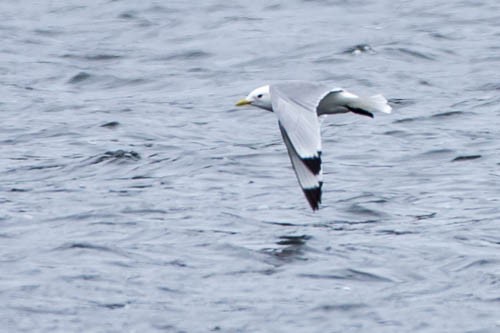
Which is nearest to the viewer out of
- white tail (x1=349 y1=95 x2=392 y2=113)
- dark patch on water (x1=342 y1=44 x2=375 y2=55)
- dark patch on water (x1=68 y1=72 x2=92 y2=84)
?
white tail (x1=349 y1=95 x2=392 y2=113)

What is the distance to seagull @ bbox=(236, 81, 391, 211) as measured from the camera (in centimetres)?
820

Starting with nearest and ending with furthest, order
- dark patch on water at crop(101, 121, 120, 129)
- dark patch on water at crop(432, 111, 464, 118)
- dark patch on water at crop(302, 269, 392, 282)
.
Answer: dark patch on water at crop(302, 269, 392, 282) < dark patch on water at crop(432, 111, 464, 118) < dark patch on water at crop(101, 121, 120, 129)

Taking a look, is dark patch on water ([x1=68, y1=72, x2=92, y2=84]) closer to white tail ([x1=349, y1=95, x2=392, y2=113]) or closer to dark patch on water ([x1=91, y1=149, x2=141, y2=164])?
dark patch on water ([x1=91, y1=149, x2=141, y2=164])

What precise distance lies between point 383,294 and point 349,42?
874 cm

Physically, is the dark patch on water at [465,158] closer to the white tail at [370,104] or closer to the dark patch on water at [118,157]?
the white tail at [370,104]

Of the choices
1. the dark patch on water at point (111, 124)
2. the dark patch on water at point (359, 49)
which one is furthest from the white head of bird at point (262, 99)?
the dark patch on water at point (359, 49)

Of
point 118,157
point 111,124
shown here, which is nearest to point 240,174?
point 118,157

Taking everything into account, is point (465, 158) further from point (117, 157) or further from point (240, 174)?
point (117, 157)

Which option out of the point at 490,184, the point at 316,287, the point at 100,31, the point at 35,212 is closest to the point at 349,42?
the point at 100,31

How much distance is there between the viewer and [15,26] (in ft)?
59.4

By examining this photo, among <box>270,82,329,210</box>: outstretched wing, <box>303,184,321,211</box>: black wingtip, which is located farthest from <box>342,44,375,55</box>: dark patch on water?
<box>303,184,321,211</box>: black wingtip

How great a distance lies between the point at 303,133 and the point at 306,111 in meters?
0.34

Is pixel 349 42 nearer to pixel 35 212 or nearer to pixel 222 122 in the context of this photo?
pixel 222 122

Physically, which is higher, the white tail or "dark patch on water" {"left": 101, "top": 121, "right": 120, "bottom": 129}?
the white tail
